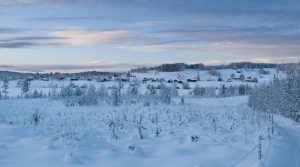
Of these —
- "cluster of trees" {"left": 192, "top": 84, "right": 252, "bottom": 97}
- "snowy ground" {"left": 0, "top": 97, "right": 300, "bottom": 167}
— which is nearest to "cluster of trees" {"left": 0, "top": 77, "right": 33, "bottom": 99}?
"cluster of trees" {"left": 192, "top": 84, "right": 252, "bottom": 97}

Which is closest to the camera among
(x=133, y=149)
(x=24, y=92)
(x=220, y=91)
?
(x=133, y=149)

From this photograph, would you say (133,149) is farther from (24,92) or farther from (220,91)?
(220,91)

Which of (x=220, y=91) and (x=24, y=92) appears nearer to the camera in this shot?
(x=24, y=92)

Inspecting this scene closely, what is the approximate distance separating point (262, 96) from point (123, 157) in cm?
6932

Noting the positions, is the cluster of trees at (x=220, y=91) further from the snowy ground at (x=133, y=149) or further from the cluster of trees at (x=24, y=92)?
the snowy ground at (x=133, y=149)

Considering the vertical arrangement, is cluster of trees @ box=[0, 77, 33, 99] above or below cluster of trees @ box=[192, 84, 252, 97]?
above

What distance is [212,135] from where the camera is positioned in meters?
16.4

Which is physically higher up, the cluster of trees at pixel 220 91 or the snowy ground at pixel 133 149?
the snowy ground at pixel 133 149

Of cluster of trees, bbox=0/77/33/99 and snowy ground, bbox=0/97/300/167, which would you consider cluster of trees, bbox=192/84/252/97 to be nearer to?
cluster of trees, bbox=0/77/33/99

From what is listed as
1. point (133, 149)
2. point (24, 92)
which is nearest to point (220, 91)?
point (24, 92)

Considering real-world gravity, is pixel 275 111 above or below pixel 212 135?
below

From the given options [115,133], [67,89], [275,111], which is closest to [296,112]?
[275,111]

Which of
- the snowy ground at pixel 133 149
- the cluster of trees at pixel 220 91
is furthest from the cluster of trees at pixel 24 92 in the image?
the snowy ground at pixel 133 149

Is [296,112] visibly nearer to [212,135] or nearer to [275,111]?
[275,111]
